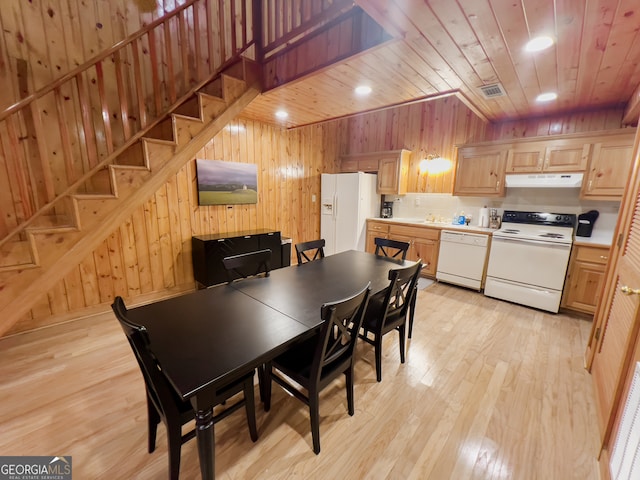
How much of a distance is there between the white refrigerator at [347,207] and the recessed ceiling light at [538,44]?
2.86 meters

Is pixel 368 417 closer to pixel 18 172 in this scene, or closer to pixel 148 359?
→ pixel 148 359

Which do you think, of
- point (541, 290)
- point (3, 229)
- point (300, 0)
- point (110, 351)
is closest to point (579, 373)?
point (541, 290)

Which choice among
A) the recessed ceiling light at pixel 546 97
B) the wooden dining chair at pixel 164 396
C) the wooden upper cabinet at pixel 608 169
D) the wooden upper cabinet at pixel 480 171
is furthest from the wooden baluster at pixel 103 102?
the wooden upper cabinet at pixel 608 169

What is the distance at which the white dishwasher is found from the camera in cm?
360

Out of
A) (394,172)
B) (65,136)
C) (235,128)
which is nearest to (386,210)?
(394,172)

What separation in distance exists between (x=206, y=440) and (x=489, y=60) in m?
3.03

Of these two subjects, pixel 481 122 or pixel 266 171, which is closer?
pixel 481 122

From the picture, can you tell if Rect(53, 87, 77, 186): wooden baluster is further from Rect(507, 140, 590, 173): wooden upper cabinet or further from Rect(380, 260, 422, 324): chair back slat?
Rect(507, 140, 590, 173): wooden upper cabinet

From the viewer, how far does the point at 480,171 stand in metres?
3.76

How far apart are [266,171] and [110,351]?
3065mm

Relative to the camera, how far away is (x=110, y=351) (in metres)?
2.32

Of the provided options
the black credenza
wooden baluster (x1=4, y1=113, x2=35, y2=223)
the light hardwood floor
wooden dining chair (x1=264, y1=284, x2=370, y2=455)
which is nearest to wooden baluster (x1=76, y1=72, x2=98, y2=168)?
wooden baluster (x1=4, y1=113, x2=35, y2=223)

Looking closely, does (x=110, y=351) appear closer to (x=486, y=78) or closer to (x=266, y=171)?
(x=266, y=171)
